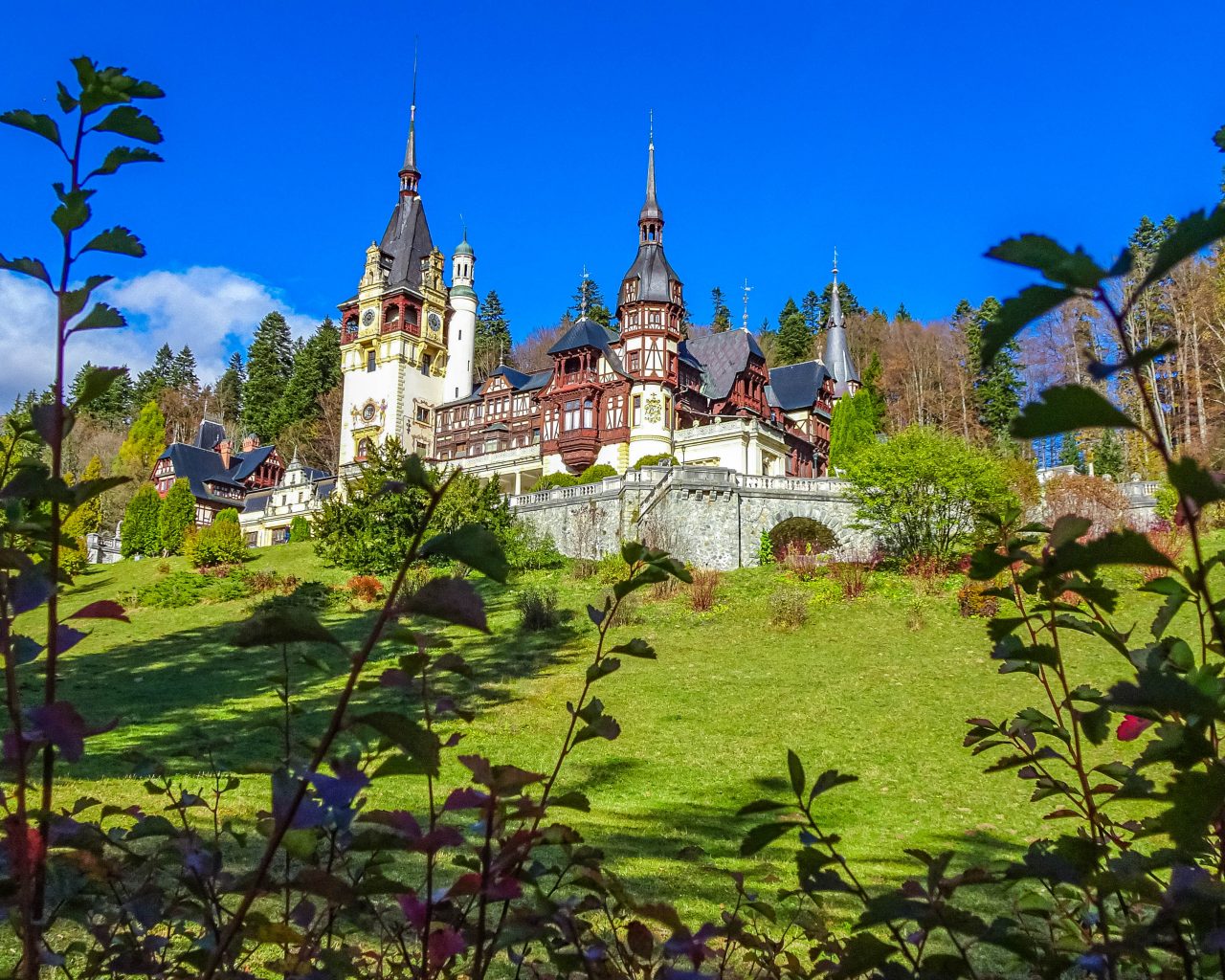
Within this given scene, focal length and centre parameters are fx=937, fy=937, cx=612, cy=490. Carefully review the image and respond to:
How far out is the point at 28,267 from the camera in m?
1.41

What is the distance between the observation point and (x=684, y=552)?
2902cm

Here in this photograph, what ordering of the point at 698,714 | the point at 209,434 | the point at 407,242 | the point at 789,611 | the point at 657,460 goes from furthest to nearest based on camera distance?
the point at 209,434 → the point at 407,242 → the point at 657,460 → the point at 789,611 → the point at 698,714

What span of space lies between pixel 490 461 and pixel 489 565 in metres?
43.4

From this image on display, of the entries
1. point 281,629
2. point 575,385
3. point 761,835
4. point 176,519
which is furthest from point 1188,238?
point 176,519

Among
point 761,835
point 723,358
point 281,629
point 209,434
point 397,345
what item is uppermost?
point 397,345

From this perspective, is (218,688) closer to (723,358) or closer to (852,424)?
(852,424)

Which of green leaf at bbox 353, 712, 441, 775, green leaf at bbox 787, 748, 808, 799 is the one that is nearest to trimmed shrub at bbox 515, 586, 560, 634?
green leaf at bbox 787, 748, 808, 799

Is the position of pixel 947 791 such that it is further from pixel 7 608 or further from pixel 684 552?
pixel 684 552

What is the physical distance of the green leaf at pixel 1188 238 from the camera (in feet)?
3.01

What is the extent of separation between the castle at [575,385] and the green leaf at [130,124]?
3448cm

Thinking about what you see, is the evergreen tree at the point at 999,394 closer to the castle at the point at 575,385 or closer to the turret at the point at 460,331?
the castle at the point at 575,385

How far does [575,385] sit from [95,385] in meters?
40.1

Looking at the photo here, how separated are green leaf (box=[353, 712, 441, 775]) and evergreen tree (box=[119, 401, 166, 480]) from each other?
2483 inches

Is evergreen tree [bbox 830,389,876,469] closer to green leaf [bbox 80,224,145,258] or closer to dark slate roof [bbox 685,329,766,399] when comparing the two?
dark slate roof [bbox 685,329,766,399]
